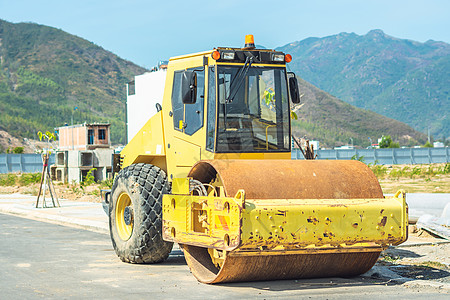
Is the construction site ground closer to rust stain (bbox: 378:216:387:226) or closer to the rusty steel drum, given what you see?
the rusty steel drum

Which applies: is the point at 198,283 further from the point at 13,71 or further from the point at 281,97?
the point at 13,71

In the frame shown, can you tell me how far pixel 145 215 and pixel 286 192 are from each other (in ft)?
8.47

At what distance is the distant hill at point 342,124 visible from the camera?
151 metres

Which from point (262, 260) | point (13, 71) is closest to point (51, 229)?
point (262, 260)

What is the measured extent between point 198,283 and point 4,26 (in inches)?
8002

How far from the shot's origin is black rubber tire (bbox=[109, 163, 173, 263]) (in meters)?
10.2

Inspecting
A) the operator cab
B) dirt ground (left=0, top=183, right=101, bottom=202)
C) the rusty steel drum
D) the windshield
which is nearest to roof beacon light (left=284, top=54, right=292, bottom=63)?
the operator cab

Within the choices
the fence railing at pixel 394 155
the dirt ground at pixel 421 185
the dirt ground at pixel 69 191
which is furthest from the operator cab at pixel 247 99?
the fence railing at pixel 394 155

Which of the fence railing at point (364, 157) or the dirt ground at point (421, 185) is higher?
the fence railing at point (364, 157)

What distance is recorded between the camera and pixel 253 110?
406 inches

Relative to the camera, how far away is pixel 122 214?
37.3ft

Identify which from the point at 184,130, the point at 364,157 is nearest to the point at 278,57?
the point at 184,130

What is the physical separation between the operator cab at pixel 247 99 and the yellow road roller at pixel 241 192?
2 cm

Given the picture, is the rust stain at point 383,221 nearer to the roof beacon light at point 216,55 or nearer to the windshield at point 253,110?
the windshield at point 253,110
